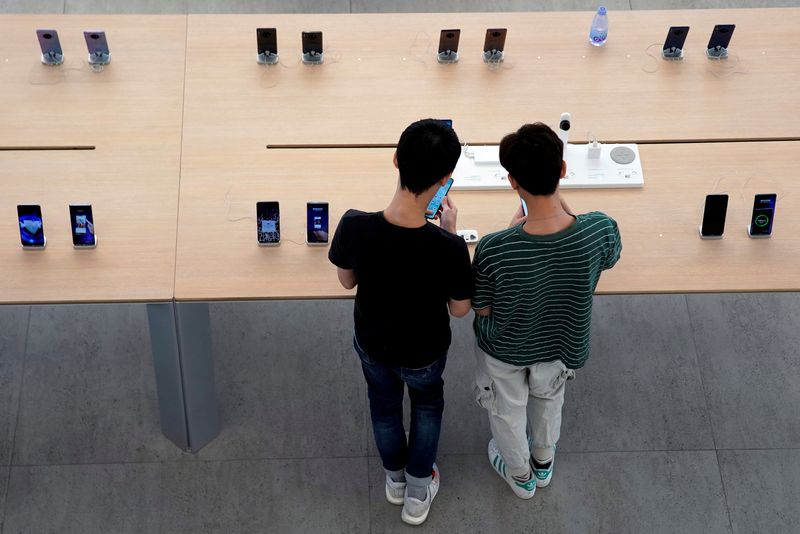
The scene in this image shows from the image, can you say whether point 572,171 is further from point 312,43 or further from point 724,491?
point 724,491

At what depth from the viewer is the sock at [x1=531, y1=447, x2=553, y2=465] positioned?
142 inches

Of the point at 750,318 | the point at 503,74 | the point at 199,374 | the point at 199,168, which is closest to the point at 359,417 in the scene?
the point at 199,374

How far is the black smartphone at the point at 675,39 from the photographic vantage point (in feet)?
12.4

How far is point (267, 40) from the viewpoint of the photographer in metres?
3.73

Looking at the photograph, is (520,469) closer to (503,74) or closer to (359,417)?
(359,417)

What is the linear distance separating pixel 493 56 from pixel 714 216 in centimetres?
100

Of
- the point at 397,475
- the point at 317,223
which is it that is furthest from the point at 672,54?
the point at 397,475

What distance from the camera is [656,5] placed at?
5332 millimetres

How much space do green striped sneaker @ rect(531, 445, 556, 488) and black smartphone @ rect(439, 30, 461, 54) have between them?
4.63 feet

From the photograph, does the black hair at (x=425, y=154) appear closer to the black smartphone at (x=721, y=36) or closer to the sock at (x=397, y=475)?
the sock at (x=397, y=475)

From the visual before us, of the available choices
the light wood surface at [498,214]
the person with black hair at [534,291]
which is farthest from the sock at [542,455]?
the light wood surface at [498,214]

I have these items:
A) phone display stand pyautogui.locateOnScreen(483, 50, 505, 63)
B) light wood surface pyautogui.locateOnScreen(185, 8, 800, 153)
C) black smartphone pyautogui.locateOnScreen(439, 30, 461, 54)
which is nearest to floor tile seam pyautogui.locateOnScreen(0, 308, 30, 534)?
light wood surface pyautogui.locateOnScreen(185, 8, 800, 153)

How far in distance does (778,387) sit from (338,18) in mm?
2089

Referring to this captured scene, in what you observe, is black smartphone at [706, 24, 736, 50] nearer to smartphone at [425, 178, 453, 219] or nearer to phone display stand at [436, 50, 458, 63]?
phone display stand at [436, 50, 458, 63]
